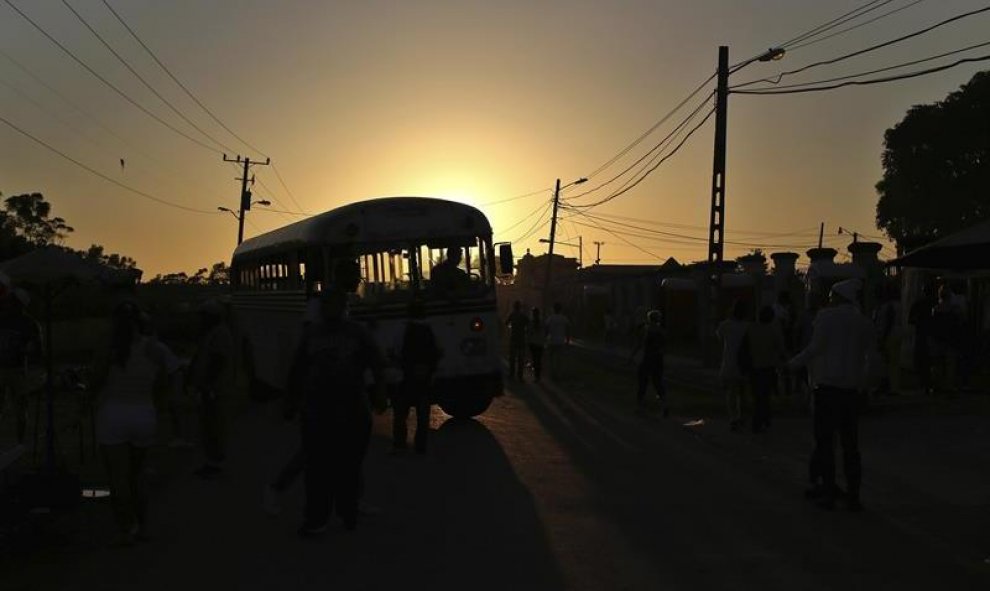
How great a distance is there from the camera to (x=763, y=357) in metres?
15.6

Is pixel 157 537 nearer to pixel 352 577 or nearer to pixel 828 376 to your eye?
pixel 352 577

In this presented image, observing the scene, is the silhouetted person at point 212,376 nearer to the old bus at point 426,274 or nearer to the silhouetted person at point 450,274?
the old bus at point 426,274

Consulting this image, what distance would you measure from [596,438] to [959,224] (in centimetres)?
5671

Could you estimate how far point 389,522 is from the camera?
9312 millimetres

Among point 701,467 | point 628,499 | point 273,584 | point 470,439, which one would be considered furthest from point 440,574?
point 470,439

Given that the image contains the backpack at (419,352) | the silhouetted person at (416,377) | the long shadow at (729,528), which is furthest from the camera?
the backpack at (419,352)

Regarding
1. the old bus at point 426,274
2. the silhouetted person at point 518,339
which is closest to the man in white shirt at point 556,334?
the silhouetted person at point 518,339

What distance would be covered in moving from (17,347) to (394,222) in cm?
609

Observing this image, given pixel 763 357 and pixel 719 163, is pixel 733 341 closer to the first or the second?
pixel 763 357

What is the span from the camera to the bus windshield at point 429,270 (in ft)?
57.5

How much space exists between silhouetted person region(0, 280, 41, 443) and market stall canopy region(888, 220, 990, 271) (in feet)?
33.0

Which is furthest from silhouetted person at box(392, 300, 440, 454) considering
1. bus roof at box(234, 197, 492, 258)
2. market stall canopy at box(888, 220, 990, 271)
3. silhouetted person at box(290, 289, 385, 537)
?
market stall canopy at box(888, 220, 990, 271)

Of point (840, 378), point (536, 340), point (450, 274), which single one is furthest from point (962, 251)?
point (536, 340)

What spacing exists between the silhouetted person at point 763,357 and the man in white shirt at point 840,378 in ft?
17.9
